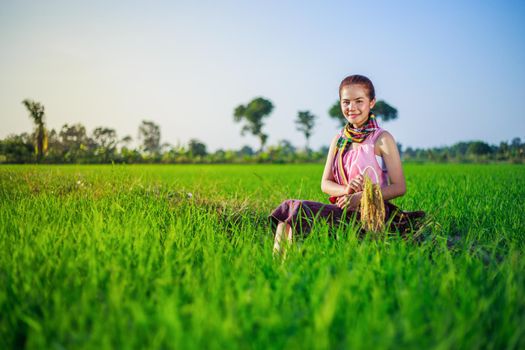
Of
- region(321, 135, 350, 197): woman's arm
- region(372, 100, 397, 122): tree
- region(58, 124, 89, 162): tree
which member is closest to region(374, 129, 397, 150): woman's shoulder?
region(321, 135, 350, 197): woman's arm

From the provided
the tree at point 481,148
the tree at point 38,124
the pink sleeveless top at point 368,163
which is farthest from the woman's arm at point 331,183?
the tree at point 481,148

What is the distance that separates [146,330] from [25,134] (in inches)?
212

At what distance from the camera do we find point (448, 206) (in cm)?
435

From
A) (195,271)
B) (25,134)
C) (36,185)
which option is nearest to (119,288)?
(195,271)

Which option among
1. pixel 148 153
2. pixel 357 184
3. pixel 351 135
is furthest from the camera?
pixel 148 153

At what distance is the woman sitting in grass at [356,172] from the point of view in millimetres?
2617

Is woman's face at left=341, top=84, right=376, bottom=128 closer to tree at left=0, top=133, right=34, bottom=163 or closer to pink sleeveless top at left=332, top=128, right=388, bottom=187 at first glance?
pink sleeveless top at left=332, top=128, right=388, bottom=187

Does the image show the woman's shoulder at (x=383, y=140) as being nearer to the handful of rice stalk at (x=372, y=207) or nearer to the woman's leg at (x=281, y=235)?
the handful of rice stalk at (x=372, y=207)

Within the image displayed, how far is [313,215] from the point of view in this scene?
2.64 metres

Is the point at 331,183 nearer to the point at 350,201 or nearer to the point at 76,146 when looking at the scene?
the point at 350,201

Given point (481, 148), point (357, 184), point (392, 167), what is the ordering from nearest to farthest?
point (357, 184)
point (392, 167)
point (481, 148)

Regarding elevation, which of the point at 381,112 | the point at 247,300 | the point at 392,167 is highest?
the point at 381,112

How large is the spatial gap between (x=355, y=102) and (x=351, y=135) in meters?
0.25

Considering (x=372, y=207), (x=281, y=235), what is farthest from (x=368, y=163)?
(x=281, y=235)
